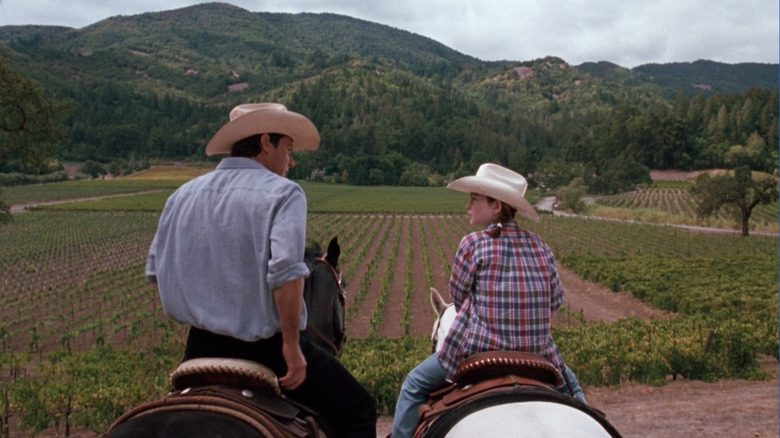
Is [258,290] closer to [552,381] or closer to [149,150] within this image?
[552,381]

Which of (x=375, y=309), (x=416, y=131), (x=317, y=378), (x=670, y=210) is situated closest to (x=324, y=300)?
(x=317, y=378)

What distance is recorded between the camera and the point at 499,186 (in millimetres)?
2682

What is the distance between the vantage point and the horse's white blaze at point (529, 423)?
2000mm

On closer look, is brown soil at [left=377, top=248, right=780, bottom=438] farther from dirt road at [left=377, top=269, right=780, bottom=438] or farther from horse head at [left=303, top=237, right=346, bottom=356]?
horse head at [left=303, top=237, right=346, bottom=356]

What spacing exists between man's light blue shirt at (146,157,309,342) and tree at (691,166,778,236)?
1541 inches

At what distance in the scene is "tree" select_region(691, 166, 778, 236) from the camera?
35.5 metres

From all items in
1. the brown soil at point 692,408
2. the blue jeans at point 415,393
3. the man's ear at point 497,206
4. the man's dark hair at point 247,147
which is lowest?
the brown soil at point 692,408

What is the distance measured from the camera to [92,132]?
355 feet

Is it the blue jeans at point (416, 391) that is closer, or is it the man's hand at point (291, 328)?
the man's hand at point (291, 328)

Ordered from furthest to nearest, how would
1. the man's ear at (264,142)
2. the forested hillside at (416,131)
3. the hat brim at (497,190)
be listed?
the forested hillside at (416,131)
the hat brim at (497,190)
the man's ear at (264,142)

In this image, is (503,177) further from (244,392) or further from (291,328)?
(244,392)

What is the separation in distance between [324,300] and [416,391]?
0.73 meters

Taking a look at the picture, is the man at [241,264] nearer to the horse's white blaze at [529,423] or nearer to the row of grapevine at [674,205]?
the horse's white blaze at [529,423]

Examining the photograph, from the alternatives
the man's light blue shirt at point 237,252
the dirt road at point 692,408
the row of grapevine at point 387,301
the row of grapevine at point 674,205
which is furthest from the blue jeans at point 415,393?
the row of grapevine at point 674,205
